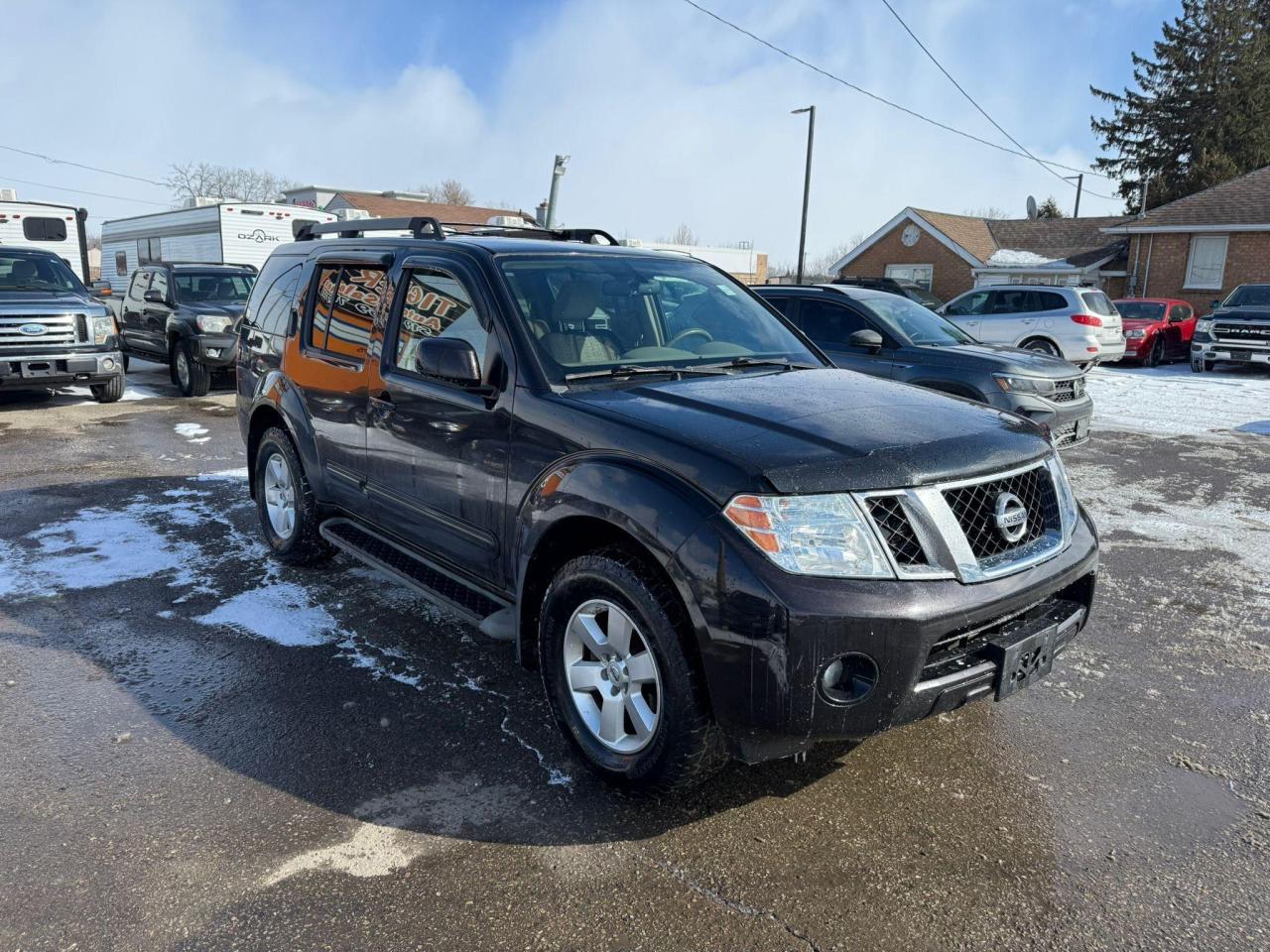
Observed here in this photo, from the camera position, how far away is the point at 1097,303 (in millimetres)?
16859

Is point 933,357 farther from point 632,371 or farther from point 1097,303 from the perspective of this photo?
point 1097,303

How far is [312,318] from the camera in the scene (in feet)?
16.2

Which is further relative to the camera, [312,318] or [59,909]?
[312,318]

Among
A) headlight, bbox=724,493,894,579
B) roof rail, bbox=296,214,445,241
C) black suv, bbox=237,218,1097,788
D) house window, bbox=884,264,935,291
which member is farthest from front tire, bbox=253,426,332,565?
house window, bbox=884,264,935,291

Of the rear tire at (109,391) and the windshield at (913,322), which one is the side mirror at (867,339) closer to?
the windshield at (913,322)

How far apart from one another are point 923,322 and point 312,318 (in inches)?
246

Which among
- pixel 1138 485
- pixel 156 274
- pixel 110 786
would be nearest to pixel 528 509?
pixel 110 786

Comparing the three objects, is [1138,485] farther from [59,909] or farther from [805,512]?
[59,909]

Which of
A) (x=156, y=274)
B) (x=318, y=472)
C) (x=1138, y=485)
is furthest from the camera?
(x=156, y=274)

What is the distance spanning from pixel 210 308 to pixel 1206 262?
89.2 feet

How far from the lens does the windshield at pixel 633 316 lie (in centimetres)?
357

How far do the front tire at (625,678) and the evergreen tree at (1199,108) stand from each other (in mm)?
43430

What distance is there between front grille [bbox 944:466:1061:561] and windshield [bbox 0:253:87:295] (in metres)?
12.0

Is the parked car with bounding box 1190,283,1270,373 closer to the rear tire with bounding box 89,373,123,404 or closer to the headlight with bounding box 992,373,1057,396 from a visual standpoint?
the headlight with bounding box 992,373,1057,396
